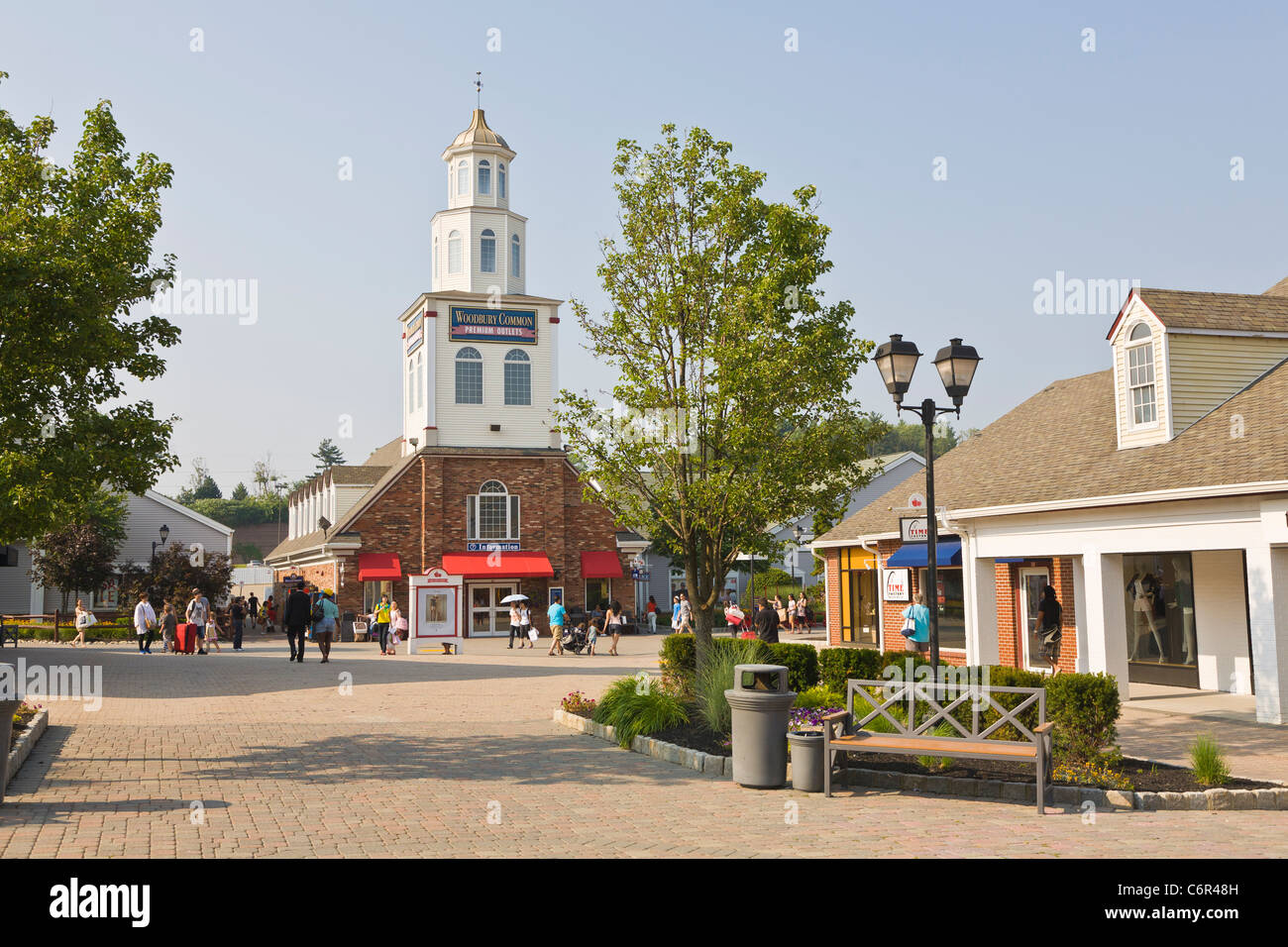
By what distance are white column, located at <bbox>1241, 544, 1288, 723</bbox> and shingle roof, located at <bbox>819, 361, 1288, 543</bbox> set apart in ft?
3.68

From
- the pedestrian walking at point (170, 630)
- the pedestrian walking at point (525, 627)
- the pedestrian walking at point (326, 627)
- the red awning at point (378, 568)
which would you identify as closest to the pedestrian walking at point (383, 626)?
the pedestrian walking at point (326, 627)

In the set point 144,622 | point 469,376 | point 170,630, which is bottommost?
point 170,630

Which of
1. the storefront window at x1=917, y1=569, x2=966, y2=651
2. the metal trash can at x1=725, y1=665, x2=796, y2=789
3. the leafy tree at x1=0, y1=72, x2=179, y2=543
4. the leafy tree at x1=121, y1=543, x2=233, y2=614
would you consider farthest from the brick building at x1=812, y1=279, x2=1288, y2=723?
the leafy tree at x1=121, y1=543, x2=233, y2=614

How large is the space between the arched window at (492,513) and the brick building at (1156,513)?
2543cm

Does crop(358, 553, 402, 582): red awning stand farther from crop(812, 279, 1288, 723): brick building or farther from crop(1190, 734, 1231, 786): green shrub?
crop(1190, 734, 1231, 786): green shrub

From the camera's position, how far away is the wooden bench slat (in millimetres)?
9672

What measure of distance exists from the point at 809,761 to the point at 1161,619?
11869mm

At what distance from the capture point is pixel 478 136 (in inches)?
1896

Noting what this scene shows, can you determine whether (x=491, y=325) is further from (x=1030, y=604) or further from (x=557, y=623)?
(x=1030, y=604)

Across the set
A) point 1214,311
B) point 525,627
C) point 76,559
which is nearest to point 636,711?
point 1214,311

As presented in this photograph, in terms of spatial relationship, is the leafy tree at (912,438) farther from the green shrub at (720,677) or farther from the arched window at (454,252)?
the green shrub at (720,677)

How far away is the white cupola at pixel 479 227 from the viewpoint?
47.5 meters
